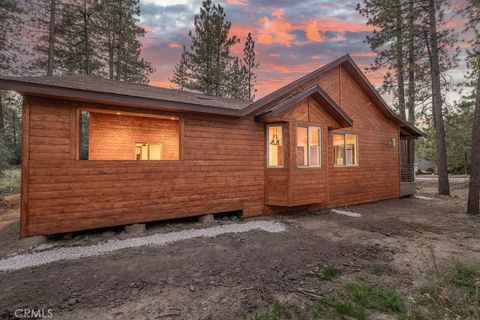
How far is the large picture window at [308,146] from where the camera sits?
789cm

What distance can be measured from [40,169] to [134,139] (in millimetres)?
5131

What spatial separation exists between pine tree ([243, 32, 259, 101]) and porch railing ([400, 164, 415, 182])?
18.2 m

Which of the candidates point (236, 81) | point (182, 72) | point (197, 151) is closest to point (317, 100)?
point (197, 151)

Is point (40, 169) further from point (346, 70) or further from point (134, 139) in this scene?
point (346, 70)

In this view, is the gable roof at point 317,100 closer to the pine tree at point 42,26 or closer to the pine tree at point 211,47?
the pine tree at point 211,47

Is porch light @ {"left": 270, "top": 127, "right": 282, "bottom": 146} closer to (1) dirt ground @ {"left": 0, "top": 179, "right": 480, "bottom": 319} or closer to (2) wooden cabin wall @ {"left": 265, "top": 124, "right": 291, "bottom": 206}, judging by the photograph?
(2) wooden cabin wall @ {"left": 265, "top": 124, "right": 291, "bottom": 206}

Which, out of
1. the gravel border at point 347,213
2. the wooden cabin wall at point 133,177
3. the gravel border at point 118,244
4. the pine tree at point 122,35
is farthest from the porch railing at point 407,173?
the pine tree at point 122,35

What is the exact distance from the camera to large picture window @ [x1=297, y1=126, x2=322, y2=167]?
7887 millimetres

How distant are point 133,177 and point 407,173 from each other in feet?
44.8

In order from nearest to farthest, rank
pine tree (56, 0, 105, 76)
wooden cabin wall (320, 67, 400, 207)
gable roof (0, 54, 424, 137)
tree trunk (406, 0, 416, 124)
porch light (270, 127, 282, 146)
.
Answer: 1. gable roof (0, 54, 424, 137)
2. porch light (270, 127, 282, 146)
3. wooden cabin wall (320, 67, 400, 207)
4. tree trunk (406, 0, 416, 124)
5. pine tree (56, 0, 105, 76)

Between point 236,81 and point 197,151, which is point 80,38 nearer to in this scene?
point 236,81

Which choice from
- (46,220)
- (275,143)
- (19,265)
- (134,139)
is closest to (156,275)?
(19,265)

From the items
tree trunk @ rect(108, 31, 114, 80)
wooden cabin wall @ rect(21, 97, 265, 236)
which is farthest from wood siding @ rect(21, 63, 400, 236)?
tree trunk @ rect(108, 31, 114, 80)

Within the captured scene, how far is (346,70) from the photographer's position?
10.5 metres
